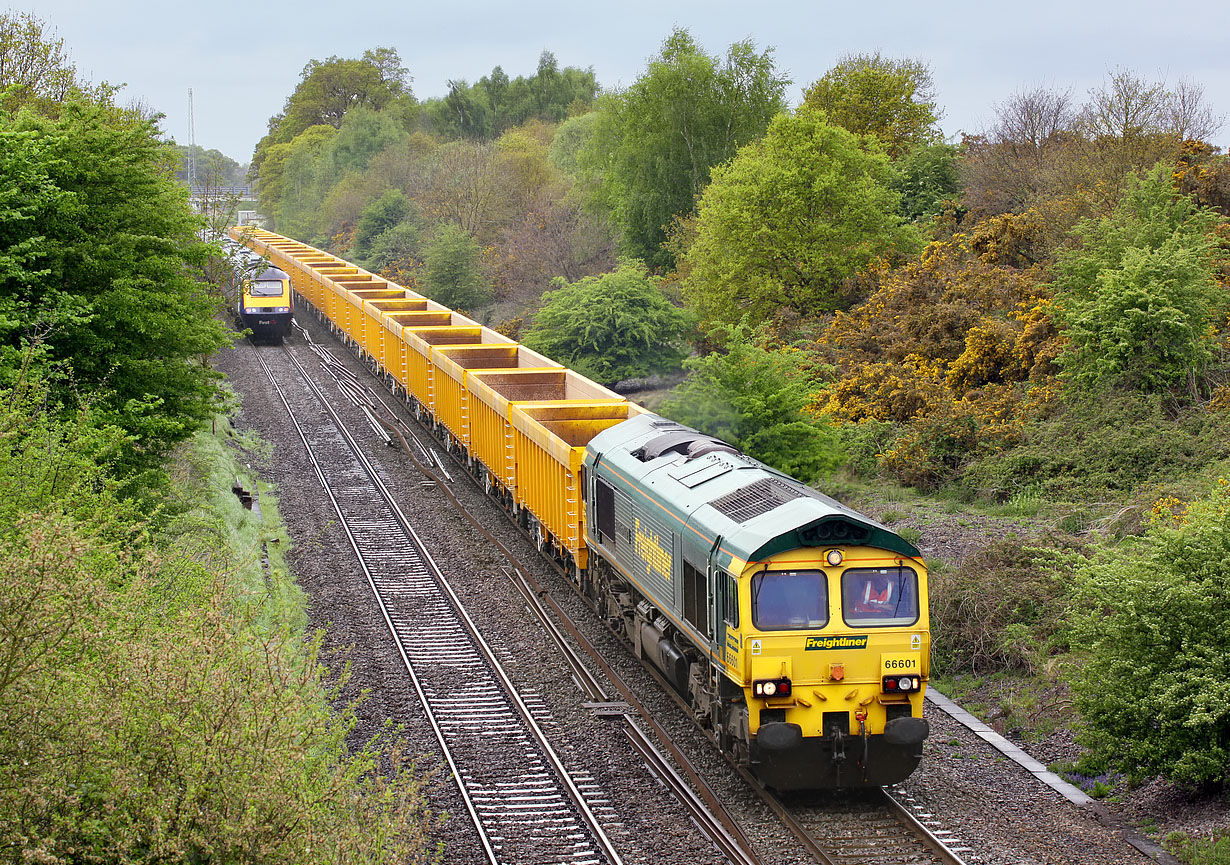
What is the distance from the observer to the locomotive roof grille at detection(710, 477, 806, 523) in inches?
450

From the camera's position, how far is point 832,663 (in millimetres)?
10680

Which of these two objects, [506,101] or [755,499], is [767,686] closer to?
[755,499]

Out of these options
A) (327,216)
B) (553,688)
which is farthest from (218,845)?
(327,216)

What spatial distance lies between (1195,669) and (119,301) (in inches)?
580

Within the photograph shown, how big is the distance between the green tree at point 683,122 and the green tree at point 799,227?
10.9 metres

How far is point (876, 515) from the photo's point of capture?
21531 millimetres

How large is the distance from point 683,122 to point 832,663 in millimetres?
40201

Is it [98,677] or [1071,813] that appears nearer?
[98,677]

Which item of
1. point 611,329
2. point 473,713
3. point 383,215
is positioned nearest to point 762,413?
point 473,713

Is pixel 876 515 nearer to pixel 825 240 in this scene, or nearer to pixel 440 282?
pixel 825 240

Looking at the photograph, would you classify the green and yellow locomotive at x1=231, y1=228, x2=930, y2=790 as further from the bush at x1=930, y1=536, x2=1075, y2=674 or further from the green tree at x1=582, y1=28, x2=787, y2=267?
the green tree at x1=582, y1=28, x2=787, y2=267

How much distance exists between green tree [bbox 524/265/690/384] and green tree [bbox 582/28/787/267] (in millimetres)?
12554

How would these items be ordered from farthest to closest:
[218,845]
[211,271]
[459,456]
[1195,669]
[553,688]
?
[211,271]
[459,456]
[553,688]
[1195,669]
[218,845]

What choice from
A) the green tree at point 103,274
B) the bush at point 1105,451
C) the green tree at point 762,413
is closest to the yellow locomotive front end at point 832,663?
the green tree at point 762,413
